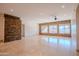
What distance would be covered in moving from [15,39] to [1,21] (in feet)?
7.03

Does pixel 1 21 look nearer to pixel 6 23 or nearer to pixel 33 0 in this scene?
pixel 6 23

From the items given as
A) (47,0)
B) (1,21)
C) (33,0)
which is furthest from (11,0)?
(1,21)

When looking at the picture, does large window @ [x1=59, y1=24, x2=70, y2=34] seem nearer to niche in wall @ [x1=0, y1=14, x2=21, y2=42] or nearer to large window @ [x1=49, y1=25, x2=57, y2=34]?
large window @ [x1=49, y1=25, x2=57, y2=34]

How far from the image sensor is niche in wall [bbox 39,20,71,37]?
1590cm

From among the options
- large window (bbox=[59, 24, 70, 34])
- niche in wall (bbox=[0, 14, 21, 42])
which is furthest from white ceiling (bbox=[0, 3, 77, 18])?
large window (bbox=[59, 24, 70, 34])

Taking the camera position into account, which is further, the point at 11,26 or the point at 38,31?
the point at 38,31

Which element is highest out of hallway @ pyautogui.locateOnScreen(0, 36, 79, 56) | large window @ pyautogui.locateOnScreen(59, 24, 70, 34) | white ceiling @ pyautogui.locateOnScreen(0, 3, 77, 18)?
white ceiling @ pyautogui.locateOnScreen(0, 3, 77, 18)

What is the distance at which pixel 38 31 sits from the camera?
20.1 m

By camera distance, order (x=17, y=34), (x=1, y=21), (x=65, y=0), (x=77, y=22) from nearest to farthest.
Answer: (x=65, y=0) → (x=77, y=22) → (x=1, y=21) → (x=17, y=34)

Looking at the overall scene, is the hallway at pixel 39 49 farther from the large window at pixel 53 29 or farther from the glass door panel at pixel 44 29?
the glass door panel at pixel 44 29

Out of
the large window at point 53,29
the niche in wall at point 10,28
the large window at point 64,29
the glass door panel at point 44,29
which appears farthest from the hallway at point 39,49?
the glass door panel at point 44,29

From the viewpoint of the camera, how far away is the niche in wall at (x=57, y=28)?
15.9 meters

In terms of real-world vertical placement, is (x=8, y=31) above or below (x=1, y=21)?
below

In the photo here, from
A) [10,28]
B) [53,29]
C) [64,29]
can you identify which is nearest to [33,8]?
[10,28]
